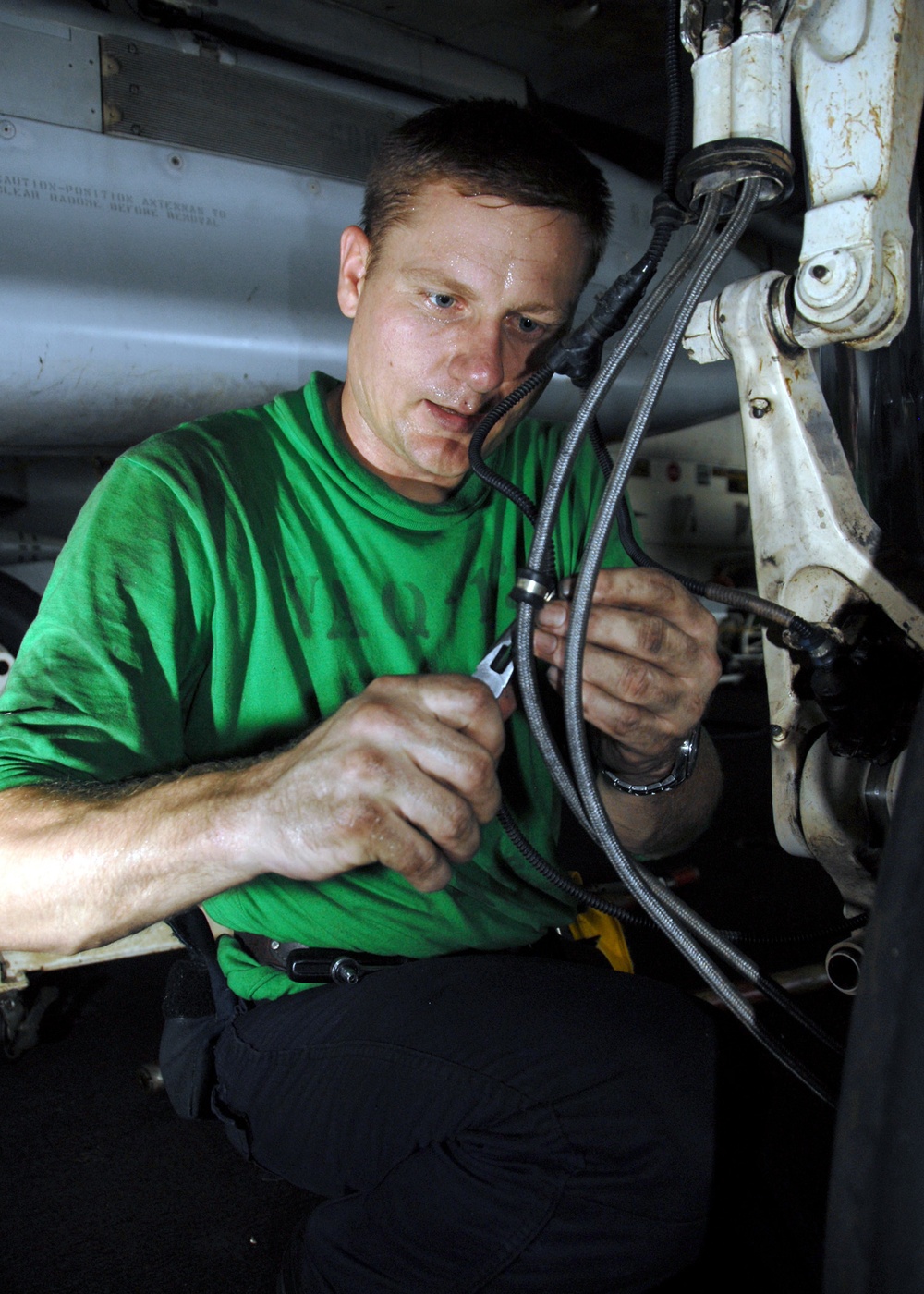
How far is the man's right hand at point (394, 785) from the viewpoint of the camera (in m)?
0.53

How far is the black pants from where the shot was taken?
0.65 meters

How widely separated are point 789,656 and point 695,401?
1.52m

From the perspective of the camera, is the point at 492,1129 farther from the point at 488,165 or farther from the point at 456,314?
the point at 488,165

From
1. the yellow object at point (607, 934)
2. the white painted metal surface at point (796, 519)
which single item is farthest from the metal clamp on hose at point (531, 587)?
the yellow object at point (607, 934)

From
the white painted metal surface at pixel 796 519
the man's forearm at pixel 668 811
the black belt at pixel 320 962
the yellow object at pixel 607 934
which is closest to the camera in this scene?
the white painted metal surface at pixel 796 519

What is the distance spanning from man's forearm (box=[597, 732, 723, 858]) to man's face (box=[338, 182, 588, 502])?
0.36m

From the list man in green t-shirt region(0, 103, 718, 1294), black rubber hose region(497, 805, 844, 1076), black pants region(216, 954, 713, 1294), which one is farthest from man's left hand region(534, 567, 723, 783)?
black pants region(216, 954, 713, 1294)

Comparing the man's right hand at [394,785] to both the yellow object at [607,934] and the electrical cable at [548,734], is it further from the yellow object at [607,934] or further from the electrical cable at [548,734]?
the yellow object at [607,934]

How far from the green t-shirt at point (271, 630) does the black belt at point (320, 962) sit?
0.01 m

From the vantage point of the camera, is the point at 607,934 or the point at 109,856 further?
the point at 607,934

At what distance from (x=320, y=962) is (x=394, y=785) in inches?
13.1

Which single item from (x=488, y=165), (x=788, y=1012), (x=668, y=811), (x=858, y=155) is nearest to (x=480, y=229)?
(x=488, y=165)

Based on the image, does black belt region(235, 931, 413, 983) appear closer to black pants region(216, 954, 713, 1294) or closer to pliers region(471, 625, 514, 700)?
black pants region(216, 954, 713, 1294)

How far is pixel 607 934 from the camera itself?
1.14 metres
